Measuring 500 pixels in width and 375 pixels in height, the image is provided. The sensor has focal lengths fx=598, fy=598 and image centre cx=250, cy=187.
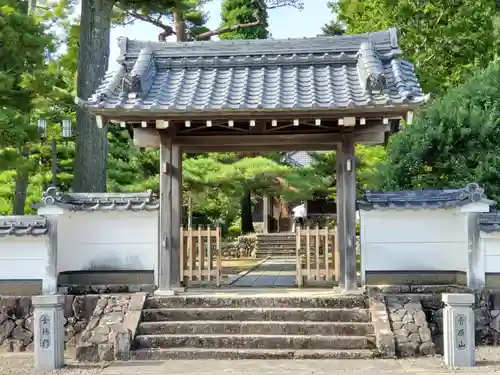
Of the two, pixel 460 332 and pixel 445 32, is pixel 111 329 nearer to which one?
pixel 460 332

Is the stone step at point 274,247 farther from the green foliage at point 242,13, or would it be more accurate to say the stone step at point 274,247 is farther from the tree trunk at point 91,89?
the tree trunk at point 91,89

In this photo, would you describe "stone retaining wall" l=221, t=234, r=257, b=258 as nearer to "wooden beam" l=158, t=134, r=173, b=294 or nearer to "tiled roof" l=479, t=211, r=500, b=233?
"wooden beam" l=158, t=134, r=173, b=294

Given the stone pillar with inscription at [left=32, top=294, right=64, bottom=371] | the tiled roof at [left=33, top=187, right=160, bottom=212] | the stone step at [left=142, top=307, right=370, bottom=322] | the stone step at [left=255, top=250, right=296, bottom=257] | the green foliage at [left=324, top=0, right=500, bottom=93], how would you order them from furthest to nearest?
1. the stone step at [left=255, top=250, right=296, bottom=257]
2. the green foliage at [left=324, top=0, right=500, bottom=93]
3. the tiled roof at [left=33, top=187, right=160, bottom=212]
4. the stone step at [left=142, top=307, right=370, bottom=322]
5. the stone pillar with inscription at [left=32, top=294, right=64, bottom=371]

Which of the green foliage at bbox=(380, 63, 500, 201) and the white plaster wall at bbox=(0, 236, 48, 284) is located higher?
the green foliage at bbox=(380, 63, 500, 201)

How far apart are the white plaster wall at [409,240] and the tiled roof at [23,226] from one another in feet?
16.9

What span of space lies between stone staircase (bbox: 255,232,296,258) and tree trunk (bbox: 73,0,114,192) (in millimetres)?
14940

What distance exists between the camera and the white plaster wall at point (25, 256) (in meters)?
9.65

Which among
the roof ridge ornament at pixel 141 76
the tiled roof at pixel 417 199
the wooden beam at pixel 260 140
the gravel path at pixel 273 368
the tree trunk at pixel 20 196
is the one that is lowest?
the gravel path at pixel 273 368

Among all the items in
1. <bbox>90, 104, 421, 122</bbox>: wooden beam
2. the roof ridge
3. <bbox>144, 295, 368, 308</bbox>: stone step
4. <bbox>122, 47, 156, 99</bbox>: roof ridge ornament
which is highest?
the roof ridge

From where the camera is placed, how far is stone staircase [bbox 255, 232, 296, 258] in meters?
27.3

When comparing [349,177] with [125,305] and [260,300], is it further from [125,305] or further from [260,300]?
[125,305]

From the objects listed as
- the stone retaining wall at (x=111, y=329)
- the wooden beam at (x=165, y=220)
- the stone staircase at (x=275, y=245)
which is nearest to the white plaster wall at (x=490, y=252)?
the wooden beam at (x=165, y=220)

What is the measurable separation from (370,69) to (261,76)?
197 cm

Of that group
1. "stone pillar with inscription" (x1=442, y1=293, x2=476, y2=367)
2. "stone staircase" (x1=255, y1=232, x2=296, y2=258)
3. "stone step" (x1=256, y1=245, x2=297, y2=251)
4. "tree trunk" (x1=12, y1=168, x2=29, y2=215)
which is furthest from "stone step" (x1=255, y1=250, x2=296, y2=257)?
"stone pillar with inscription" (x1=442, y1=293, x2=476, y2=367)
